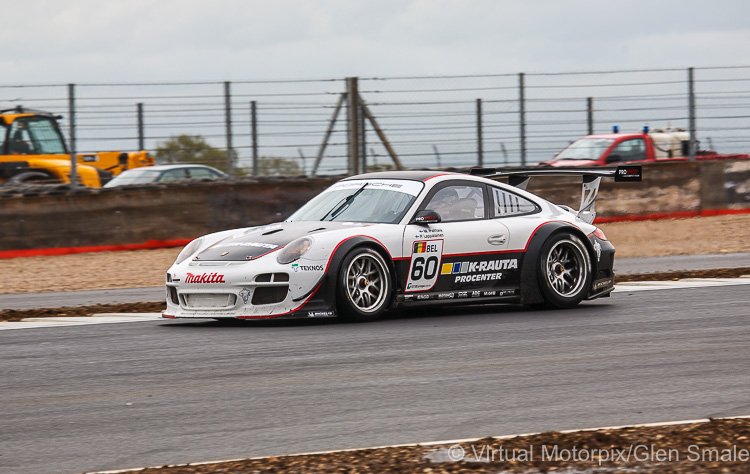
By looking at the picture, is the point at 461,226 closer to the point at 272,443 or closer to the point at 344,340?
the point at 344,340

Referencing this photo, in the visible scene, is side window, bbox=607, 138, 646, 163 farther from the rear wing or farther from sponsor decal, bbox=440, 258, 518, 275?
sponsor decal, bbox=440, 258, 518, 275

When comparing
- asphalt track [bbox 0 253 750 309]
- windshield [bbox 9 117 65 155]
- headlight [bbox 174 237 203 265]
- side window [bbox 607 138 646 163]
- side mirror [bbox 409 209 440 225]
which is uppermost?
windshield [bbox 9 117 65 155]

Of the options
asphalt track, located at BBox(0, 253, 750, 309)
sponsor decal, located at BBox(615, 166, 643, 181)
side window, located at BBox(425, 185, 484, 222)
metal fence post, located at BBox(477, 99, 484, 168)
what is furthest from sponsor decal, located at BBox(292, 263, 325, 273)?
metal fence post, located at BBox(477, 99, 484, 168)

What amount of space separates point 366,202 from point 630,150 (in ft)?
41.5

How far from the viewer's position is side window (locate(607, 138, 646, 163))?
21072 mm

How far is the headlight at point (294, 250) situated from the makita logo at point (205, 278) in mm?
475

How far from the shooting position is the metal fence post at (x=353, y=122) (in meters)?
18.0

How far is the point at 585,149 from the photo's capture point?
69.1 ft

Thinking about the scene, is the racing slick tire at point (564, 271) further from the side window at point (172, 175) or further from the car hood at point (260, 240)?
the side window at point (172, 175)

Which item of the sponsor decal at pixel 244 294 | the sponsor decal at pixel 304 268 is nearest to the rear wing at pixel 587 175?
the sponsor decal at pixel 304 268

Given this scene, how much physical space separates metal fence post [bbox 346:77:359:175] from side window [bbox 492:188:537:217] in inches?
323

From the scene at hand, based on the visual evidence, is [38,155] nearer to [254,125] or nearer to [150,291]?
[254,125]

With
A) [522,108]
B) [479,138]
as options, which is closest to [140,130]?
[479,138]

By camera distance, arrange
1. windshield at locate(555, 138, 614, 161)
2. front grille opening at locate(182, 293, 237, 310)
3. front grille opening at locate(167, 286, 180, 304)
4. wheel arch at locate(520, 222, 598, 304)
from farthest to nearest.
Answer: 1. windshield at locate(555, 138, 614, 161)
2. wheel arch at locate(520, 222, 598, 304)
3. front grille opening at locate(167, 286, 180, 304)
4. front grille opening at locate(182, 293, 237, 310)
